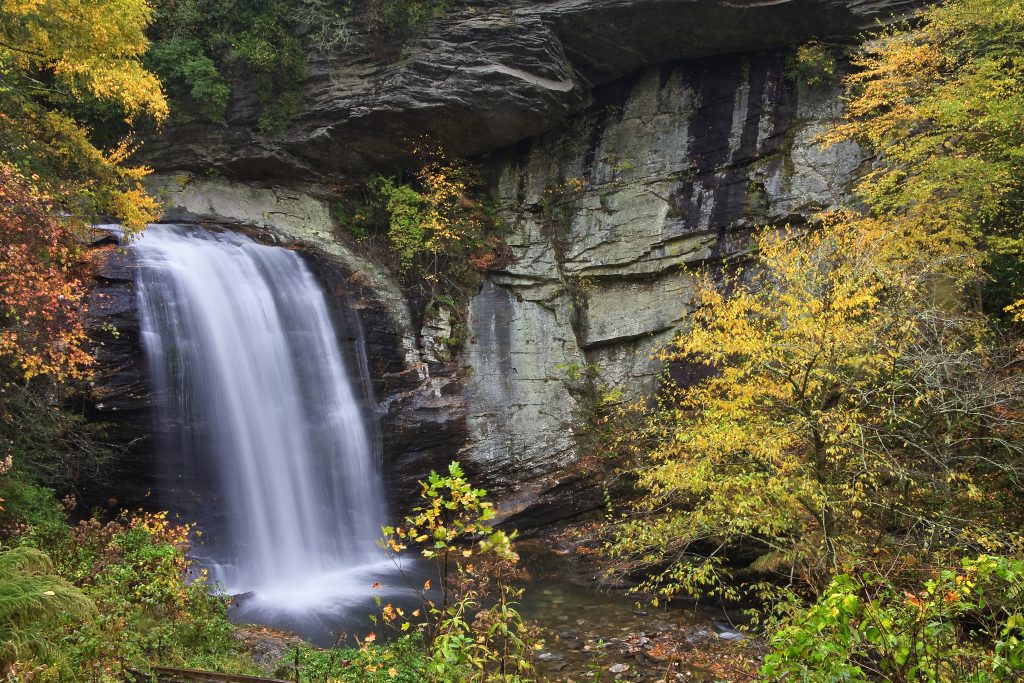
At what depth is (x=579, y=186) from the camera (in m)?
16.2

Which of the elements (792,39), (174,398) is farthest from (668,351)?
(174,398)

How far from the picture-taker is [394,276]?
563 inches

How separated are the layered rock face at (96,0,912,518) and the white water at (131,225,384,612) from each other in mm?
1343

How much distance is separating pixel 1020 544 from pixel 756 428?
2.67 m

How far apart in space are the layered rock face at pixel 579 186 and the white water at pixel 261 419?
4.41ft

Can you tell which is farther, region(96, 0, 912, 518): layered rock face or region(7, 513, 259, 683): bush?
region(96, 0, 912, 518): layered rock face

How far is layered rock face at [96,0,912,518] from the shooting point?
1354 centimetres

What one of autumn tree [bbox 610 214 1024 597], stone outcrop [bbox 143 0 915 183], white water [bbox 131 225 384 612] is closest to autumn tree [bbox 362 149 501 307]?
stone outcrop [bbox 143 0 915 183]

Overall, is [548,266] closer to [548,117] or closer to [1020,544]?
[548,117]

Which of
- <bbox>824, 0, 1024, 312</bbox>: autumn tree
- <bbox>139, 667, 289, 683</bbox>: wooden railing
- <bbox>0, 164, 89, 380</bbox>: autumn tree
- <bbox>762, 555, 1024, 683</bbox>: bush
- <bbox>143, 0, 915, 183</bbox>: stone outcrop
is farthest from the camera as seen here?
<bbox>143, 0, 915, 183</bbox>: stone outcrop

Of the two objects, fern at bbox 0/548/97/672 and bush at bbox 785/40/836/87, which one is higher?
bush at bbox 785/40/836/87

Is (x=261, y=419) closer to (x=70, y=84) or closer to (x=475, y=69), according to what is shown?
(x=70, y=84)

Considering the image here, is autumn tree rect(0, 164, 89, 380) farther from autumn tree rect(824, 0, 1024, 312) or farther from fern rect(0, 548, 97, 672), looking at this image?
autumn tree rect(824, 0, 1024, 312)

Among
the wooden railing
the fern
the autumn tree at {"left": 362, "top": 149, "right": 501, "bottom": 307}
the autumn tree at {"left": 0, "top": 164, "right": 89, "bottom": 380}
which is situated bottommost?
the wooden railing
